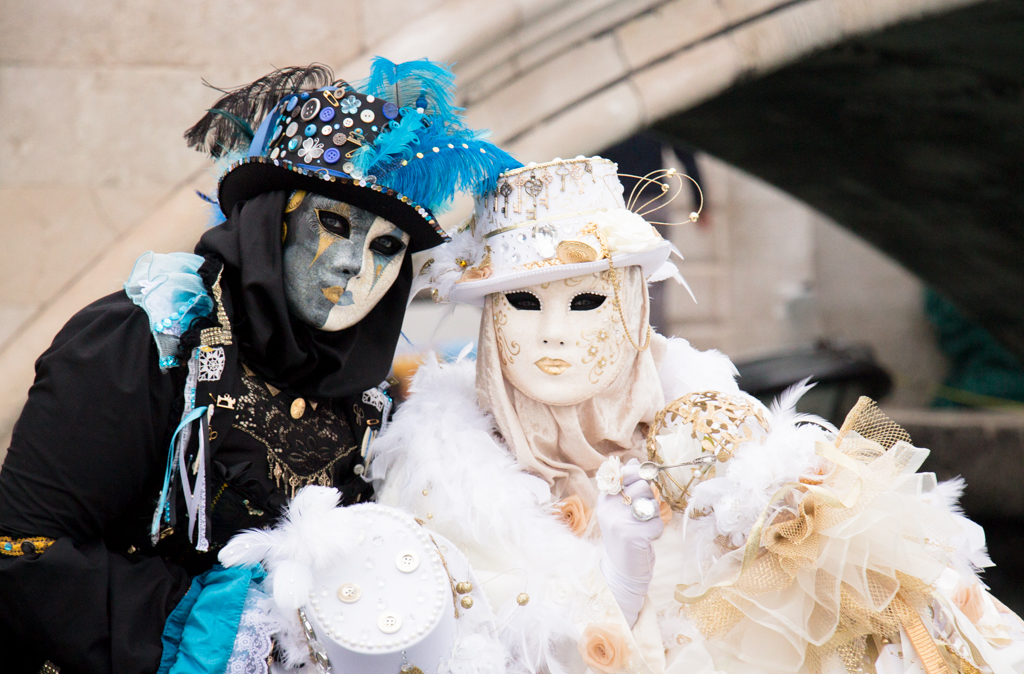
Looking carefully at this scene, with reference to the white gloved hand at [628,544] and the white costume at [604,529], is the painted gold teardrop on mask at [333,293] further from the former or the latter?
the white gloved hand at [628,544]

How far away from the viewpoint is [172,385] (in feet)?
5.56

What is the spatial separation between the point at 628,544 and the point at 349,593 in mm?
517

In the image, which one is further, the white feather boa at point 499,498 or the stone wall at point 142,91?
the stone wall at point 142,91

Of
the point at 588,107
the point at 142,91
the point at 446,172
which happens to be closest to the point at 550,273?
the point at 446,172

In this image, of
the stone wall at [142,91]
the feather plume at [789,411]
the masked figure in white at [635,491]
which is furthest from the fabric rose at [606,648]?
the stone wall at [142,91]

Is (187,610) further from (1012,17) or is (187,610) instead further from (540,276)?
(1012,17)

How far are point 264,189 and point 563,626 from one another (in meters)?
1.12

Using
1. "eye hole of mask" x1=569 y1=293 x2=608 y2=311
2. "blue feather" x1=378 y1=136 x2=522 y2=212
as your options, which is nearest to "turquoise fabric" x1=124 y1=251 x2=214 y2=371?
"blue feather" x1=378 y1=136 x2=522 y2=212

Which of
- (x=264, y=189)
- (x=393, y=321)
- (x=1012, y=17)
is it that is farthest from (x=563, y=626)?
(x=1012, y=17)

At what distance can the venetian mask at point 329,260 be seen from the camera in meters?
1.85

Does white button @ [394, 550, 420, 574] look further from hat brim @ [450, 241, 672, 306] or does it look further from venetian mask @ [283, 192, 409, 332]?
hat brim @ [450, 241, 672, 306]

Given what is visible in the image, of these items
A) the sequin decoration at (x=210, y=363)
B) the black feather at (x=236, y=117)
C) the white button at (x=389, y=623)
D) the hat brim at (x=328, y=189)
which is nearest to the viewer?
the white button at (x=389, y=623)

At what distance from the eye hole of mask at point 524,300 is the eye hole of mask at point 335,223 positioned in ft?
1.33

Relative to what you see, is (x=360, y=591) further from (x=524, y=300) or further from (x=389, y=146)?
(x=389, y=146)
